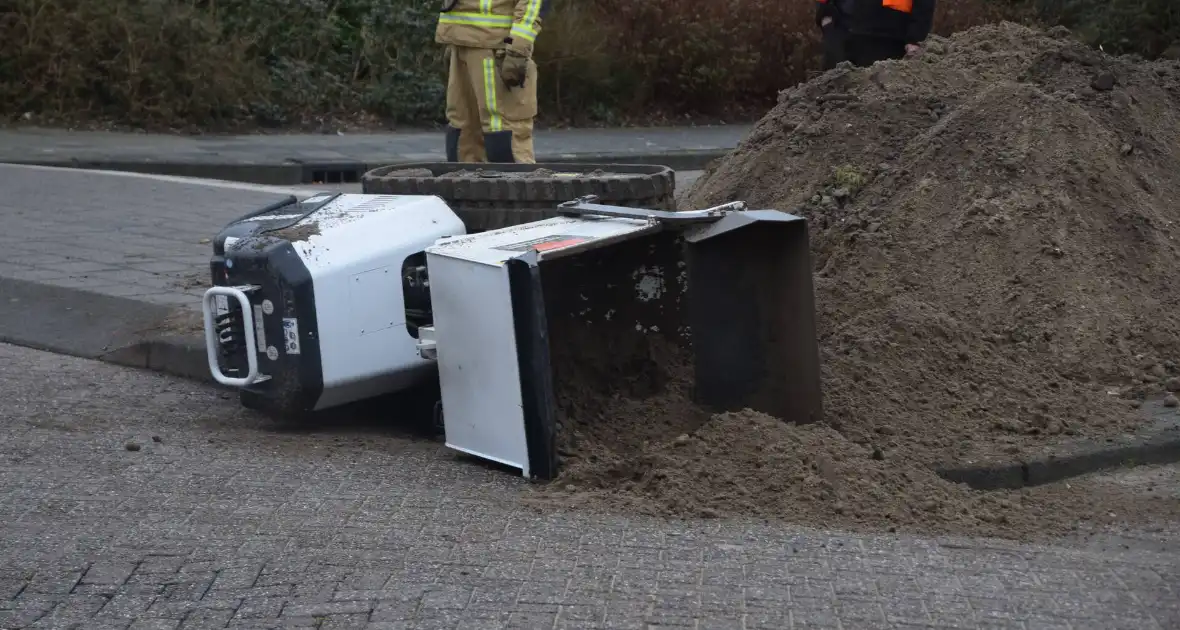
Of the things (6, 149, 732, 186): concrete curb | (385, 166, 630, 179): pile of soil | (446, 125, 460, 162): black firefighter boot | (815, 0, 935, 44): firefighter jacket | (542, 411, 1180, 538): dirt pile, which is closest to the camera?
(542, 411, 1180, 538): dirt pile

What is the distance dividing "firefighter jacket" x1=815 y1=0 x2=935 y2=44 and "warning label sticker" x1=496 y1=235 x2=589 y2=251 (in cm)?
517

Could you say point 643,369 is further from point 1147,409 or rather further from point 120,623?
point 120,623

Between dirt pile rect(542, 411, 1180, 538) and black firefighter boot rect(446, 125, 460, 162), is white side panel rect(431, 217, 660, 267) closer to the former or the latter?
dirt pile rect(542, 411, 1180, 538)

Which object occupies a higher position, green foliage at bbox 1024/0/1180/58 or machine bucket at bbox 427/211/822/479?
green foliage at bbox 1024/0/1180/58

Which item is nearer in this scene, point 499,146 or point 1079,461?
point 1079,461

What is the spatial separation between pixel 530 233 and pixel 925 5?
16.7 feet

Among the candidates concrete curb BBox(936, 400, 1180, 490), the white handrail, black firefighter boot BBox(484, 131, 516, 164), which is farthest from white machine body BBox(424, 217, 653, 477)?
black firefighter boot BBox(484, 131, 516, 164)

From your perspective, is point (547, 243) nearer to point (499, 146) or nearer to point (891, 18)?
point (499, 146)

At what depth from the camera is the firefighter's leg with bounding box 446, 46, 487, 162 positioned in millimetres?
8414

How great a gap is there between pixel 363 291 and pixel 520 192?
747 mm

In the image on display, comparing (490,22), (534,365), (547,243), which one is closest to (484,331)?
(534,365)

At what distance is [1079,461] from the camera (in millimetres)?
4508

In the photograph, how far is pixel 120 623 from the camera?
3305 mm

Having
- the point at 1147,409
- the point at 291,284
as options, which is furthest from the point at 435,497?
the point at 1147,409
